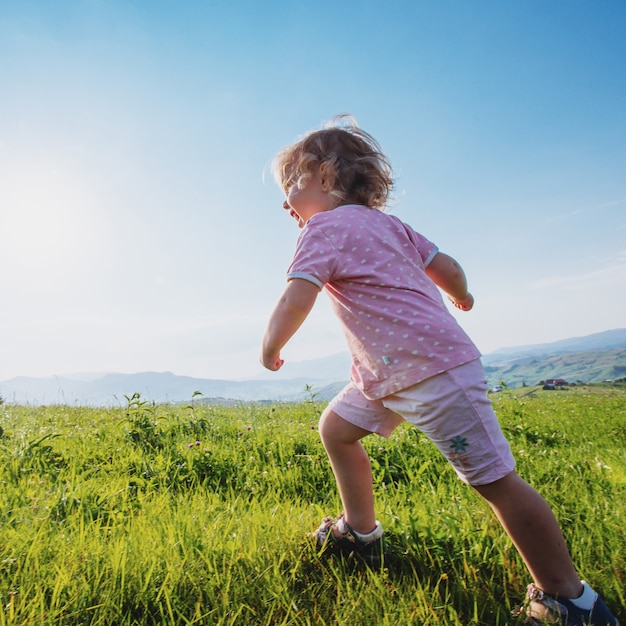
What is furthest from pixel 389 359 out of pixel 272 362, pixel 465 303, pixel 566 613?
pixel 566 613

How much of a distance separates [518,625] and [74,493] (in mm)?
2741

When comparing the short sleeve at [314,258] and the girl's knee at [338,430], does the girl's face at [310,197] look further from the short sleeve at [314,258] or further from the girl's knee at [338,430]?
the girl's knee at [338,430]

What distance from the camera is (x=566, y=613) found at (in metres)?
1.86

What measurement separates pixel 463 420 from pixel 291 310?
34.8 inches

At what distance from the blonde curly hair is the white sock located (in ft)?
7.03

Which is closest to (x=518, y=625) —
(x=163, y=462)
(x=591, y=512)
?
(x=591, y=512)

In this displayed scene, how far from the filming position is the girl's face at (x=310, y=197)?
8.86 ft

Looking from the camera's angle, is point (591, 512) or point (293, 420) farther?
point (293, 420)

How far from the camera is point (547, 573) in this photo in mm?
1930

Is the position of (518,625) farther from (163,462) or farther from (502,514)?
(163,462)

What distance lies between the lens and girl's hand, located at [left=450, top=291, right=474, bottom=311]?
9.31 ft

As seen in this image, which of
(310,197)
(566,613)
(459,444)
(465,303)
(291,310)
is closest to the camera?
(566,613)

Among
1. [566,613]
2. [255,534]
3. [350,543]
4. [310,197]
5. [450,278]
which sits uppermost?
[310,197]

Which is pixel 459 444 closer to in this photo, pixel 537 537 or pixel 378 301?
pixel 537 537
